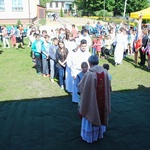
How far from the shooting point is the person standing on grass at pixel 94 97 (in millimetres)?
4312

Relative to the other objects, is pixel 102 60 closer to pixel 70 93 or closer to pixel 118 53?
pixel 118 53

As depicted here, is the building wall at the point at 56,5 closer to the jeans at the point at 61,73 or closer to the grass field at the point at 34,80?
the grass field at the point at 34,80

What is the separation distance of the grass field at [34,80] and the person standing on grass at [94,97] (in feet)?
10.3

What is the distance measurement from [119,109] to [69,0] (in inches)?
3805

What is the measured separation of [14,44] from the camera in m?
17.3

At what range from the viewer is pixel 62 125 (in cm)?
558

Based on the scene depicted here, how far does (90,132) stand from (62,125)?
1063 mm

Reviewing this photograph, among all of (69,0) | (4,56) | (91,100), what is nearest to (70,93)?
(91,100)

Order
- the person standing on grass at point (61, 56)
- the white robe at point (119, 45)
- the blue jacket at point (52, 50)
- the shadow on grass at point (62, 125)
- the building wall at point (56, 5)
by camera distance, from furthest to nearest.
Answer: the building wall at point (56, 5) < the white robe at point (119, 45) < the blue jacket at point (52, 50) < the person standing on grass at point (61, 56) < the shadow on grass at point (62, 125)

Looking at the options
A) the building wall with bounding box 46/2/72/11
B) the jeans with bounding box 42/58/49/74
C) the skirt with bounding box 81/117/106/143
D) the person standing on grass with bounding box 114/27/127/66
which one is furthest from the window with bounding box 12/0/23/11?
the building wall with bounding box 46/2/72/11

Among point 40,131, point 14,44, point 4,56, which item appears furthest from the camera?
point 14,44

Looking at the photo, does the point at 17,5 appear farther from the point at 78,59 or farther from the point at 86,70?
the point at 86,70

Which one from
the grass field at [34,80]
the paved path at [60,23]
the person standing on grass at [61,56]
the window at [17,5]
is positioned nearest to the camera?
the person standing on grass at [61,56]

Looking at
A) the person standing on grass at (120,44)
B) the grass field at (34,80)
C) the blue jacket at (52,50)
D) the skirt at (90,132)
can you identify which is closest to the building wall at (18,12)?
the grass field at (34,80)
